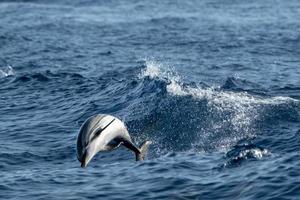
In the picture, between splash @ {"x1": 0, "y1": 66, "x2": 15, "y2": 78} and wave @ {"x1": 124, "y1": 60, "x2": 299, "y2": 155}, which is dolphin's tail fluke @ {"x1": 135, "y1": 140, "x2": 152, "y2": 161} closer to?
wave @ {"x1": 124, "y1": 60, "x2": 299, "y2": 155}

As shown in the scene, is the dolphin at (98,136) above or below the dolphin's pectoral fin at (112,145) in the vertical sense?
above

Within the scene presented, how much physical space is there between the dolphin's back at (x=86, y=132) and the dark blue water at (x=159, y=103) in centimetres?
271

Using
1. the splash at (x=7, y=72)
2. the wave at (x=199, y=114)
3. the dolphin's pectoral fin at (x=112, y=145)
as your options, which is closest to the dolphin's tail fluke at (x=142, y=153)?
the wave at (x=199, y=114)

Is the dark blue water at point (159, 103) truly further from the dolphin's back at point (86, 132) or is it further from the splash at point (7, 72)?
the dolphin's back at point (86, 132)

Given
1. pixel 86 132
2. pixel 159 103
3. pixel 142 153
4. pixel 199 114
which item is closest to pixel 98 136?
pixel 86 132

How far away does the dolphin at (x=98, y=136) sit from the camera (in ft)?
54.4

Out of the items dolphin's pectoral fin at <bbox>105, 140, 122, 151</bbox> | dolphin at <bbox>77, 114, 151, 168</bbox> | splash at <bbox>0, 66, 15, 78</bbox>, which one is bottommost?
dolphin's pectoral fin at <bbox>105, 140, 122, 151</bbox>

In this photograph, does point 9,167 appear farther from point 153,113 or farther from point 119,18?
point 119,18

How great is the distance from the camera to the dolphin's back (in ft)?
54.6

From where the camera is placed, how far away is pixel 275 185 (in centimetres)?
1884

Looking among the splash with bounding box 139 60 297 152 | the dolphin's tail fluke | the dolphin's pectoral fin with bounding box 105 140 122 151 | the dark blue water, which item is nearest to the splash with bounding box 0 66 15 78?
the dark blue water

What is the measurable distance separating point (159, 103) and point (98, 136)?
35.3 feet

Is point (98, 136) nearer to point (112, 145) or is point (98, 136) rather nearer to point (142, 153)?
point (112, 145)

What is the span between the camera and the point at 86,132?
16938 mm
